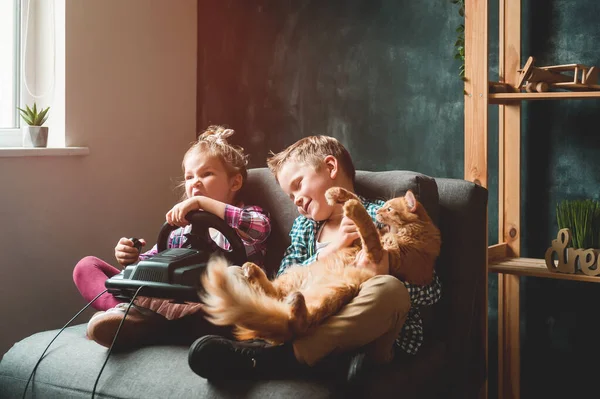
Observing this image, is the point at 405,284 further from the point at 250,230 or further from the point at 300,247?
the point at 250,230

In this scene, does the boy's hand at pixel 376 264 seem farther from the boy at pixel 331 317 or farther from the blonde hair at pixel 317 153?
the blonde hair at pixel 317 153

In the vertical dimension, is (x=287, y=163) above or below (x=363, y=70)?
below

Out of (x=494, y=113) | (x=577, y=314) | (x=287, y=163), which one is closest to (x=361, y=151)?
(x=494, y=113)

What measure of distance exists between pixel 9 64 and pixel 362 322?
5.56 feet

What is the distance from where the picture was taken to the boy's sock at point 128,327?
1.73 m

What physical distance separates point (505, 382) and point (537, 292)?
31 cm

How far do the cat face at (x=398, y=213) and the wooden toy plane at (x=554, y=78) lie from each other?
60 cm

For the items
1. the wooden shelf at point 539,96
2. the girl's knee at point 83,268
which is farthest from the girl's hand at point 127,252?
the wooden shelf at point 539,96

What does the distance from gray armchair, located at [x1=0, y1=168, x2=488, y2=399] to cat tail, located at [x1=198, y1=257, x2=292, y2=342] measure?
132 mm

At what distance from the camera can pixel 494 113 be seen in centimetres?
243

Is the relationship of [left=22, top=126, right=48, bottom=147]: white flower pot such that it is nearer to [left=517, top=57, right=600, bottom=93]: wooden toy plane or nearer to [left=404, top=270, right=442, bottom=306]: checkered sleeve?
[left=404, top=270, right=442, bottom=306]: checkered sleeve

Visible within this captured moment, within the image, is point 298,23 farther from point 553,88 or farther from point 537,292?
point 537,292

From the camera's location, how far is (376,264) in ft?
5.43

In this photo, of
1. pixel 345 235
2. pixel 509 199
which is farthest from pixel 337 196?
pixel 509 199
